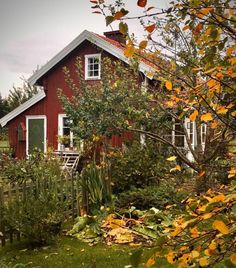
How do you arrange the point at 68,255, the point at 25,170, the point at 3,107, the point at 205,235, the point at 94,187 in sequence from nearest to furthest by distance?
1. the point at 205,235
2. the point at 68,255
3. the point at 94,187
4. the point at 25,170
5. the point at 3,107

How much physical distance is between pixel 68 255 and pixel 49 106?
13.8 meters

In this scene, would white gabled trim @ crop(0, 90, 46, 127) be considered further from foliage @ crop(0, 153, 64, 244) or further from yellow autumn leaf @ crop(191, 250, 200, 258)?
yellow autumn leaf @ crop(191, 250, 200, 258)

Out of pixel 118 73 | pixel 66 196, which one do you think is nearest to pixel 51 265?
pixel 66 196

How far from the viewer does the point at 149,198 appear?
7648mm

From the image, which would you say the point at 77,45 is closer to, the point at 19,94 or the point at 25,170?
the point at 25,170

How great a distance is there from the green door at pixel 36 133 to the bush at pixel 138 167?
10522mm

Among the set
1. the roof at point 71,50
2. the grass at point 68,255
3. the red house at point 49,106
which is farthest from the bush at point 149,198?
the red house at point 49,106

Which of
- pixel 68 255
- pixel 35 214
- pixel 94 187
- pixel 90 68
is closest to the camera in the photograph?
pixel 68 255

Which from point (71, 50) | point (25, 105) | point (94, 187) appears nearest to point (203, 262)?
point (94, 187)

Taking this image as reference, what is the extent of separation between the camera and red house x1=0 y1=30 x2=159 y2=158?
18000 mm

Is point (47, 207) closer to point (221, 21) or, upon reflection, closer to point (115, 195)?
point (115, 195)

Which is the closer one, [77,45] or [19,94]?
[77,45]

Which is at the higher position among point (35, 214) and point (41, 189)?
point (41, 189)

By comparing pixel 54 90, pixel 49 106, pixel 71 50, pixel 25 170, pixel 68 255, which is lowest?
pixel 68 255
